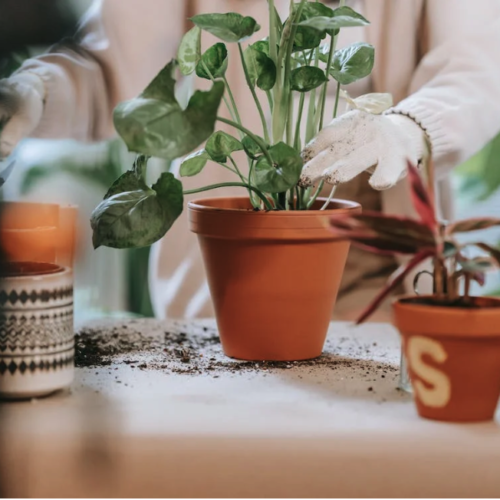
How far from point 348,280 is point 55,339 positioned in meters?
0.78

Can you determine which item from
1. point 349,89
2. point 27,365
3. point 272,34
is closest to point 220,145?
point 272,34

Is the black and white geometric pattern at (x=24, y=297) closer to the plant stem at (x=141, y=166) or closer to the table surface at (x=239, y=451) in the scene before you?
the table surface at (x=239, y=451)

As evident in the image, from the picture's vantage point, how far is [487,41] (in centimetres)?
131

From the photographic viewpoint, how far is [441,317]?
2.18 ft

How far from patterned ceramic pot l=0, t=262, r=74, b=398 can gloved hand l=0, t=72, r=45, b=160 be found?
33 centimetres

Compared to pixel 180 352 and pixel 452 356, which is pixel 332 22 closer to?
pixel 452 356

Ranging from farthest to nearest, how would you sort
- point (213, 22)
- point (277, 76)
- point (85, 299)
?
point (85, 299) → point (277, 76) → point (213, 22)

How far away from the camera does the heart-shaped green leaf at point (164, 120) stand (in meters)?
0.71

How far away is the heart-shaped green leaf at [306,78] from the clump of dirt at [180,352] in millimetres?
355

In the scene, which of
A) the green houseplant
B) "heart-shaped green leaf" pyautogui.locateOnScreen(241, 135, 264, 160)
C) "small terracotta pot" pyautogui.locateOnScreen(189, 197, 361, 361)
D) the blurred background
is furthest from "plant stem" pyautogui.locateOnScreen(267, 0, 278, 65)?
the blurred background

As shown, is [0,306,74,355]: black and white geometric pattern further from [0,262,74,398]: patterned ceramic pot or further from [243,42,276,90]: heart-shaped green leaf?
[243,42,276,90]: heart-shaped green leaf

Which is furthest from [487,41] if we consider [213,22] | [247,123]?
[213,22]

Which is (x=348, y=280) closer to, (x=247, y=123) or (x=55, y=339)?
(x=247, y=123)

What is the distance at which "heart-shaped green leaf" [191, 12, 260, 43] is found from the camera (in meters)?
0.82
